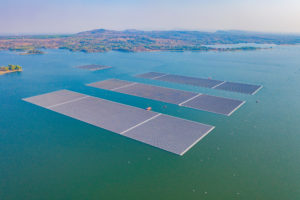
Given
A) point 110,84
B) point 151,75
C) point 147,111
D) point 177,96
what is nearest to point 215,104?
point 177,96

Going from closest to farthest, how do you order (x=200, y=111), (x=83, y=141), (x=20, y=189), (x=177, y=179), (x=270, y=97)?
(x=20, y=189), (x=177, y=179), (x=83, y=141), (x=200, y=111), (x=270, y=97)

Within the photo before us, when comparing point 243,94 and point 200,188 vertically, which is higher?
point 243,94

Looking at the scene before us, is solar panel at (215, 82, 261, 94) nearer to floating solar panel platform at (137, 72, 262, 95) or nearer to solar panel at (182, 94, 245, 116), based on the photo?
floating solar panel platform at (137, 72, 262, 95)

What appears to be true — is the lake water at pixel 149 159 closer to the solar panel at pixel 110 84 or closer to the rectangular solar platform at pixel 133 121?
the rectangular solar platform at pixel 133 121

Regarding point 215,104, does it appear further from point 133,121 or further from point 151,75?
point 151,75

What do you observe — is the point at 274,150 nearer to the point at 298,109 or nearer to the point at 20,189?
the point at 298,109

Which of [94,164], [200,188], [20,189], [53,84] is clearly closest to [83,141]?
[94,164]

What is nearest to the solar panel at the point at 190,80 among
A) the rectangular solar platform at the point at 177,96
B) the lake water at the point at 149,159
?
the rectangular solar platform at the point at 177,96
